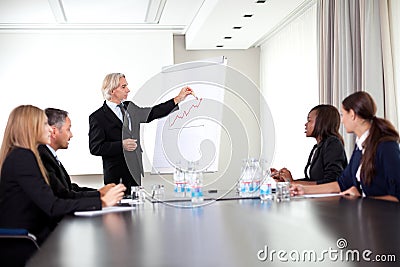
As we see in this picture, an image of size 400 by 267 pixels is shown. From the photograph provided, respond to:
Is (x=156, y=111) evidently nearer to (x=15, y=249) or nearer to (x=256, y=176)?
(x=256, y=176)

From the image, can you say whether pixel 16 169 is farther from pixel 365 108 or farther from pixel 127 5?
pixel 127 5

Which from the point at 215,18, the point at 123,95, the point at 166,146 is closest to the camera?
the point at 123,95

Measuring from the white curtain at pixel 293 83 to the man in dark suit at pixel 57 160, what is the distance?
3.60 meters

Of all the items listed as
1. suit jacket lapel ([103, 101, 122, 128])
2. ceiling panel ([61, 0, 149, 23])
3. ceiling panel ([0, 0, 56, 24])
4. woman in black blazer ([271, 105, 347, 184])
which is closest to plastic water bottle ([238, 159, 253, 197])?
woman in black blazer ([271, 105, 347, 184])

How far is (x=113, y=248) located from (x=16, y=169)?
3.74ft

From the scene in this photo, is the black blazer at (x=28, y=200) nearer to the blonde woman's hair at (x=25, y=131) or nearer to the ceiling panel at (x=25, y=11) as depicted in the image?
the blonde woman's hair at (x=25, y=131)

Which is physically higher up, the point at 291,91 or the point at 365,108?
the point at 291,91

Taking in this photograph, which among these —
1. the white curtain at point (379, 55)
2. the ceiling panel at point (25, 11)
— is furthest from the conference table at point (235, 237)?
the ceiling panel at point (25, 11)

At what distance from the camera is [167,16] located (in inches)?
287

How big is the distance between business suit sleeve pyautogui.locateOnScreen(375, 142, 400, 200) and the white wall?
5298mm

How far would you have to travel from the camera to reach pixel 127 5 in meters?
6.71

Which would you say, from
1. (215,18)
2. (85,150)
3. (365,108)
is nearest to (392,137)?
(365,108)

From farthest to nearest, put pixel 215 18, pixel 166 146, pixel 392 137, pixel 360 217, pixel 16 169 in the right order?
pixel 215 18 → pixel 166 146 → pixel 392 137 → pixel 16 169 → pixel 360 217

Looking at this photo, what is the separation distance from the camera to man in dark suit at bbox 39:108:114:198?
303 cm
